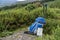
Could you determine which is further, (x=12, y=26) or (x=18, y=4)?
(x=18, y=4)

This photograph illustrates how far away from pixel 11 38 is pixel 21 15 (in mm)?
1477

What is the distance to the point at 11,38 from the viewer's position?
17.0 feet

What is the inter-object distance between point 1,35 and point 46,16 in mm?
1630

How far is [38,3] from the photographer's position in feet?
26.4

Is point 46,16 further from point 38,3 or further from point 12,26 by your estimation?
point 38,3

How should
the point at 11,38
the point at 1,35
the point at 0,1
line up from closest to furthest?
the point at 11,38 → the point at 1,35 → the point at 0,1

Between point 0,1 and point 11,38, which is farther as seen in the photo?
point 0,1

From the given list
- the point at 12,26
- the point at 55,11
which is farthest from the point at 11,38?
the point at 55,11

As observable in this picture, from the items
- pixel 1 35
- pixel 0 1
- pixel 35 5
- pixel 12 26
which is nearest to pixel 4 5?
pixel 0 1

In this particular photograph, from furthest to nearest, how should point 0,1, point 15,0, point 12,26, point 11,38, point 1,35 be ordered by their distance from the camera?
point 15,0, point 0,1, point 12,26, point 1,35, point 11,38

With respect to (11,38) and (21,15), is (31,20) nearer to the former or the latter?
(21,15)

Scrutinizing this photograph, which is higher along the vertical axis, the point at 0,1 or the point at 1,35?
the point at 0,1

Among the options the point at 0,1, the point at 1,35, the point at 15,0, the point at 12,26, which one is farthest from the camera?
the point at 15,0

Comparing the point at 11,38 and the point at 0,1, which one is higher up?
the point at 0,1
